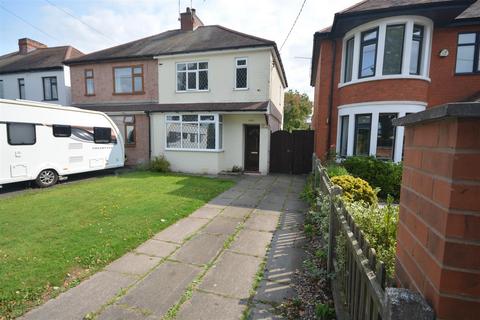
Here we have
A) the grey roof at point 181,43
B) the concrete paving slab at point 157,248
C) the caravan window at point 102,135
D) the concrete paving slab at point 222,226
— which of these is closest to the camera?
the concrete paving slab at point 157,248

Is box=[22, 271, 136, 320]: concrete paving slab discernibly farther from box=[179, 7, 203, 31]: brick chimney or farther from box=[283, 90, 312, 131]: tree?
box=[283, 90, 312, 131]: tree

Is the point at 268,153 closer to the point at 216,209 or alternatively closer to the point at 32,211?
the point at 216,209

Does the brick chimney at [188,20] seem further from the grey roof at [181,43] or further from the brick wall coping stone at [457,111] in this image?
the brick wall coping stone at [457,111]

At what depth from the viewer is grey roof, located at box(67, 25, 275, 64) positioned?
41.1 feet

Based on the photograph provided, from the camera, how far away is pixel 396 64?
9.03 meters

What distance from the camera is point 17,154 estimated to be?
828 centimetres

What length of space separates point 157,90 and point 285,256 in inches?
486

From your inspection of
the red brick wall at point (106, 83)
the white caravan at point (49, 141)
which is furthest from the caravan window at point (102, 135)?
the red brick wall at point (106, 83)

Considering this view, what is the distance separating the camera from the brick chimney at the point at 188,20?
51.2ft

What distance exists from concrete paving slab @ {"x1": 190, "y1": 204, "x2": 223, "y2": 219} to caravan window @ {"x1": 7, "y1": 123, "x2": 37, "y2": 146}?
6.58 metres

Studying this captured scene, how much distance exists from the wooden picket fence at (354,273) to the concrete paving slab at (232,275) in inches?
42.7

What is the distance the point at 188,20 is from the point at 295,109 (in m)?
20.8

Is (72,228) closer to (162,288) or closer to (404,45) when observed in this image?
(162,288)

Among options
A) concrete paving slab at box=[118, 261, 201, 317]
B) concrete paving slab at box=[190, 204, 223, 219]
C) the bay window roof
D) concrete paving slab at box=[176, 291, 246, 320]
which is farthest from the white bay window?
concrete paving slab at box=[176, 291, 246, 320]
